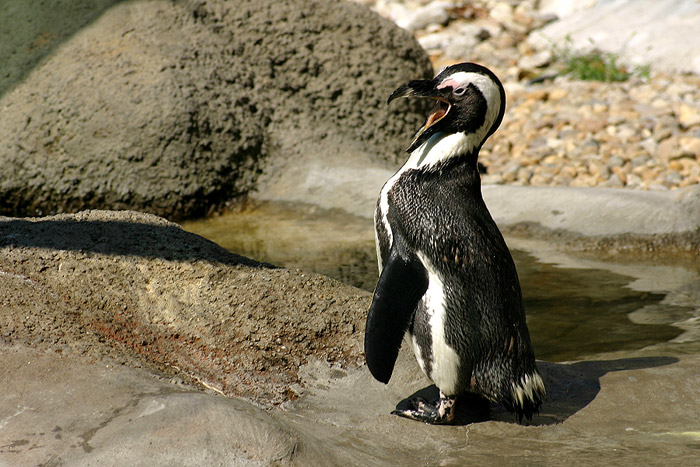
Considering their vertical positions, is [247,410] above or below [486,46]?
below

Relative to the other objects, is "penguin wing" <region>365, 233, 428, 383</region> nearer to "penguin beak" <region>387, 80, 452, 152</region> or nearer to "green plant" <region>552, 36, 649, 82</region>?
"penguin beak" <region>387, 80, 452, 152</region>

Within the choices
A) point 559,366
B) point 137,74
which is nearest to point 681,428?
point 559,366

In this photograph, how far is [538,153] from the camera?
830 cm

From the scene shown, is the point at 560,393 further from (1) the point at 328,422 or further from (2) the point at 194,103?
(2) the point at 194,103

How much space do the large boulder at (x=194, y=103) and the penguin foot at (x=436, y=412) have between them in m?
4.06

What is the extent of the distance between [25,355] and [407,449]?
1.26 meters

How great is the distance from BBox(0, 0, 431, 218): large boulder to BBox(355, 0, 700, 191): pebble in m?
1.48

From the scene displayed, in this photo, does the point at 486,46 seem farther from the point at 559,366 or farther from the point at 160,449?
the point at 160,449

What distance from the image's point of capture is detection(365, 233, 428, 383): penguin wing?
2820 millimetres

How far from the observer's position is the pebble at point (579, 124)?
7.69 meters

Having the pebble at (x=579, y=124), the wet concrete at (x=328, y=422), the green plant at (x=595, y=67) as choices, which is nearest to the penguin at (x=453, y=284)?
the wet concrete at (x=328, y=422)

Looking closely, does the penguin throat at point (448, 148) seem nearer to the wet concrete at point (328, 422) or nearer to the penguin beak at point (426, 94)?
the penguin beak at point (426, 94)

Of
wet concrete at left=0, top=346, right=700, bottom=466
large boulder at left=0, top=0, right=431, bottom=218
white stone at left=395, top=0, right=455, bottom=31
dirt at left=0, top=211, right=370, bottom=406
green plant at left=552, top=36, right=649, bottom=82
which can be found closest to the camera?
wet concrete at left=0, top=346, right=700, bottom=466

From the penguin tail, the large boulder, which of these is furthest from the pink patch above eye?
the large boulder
